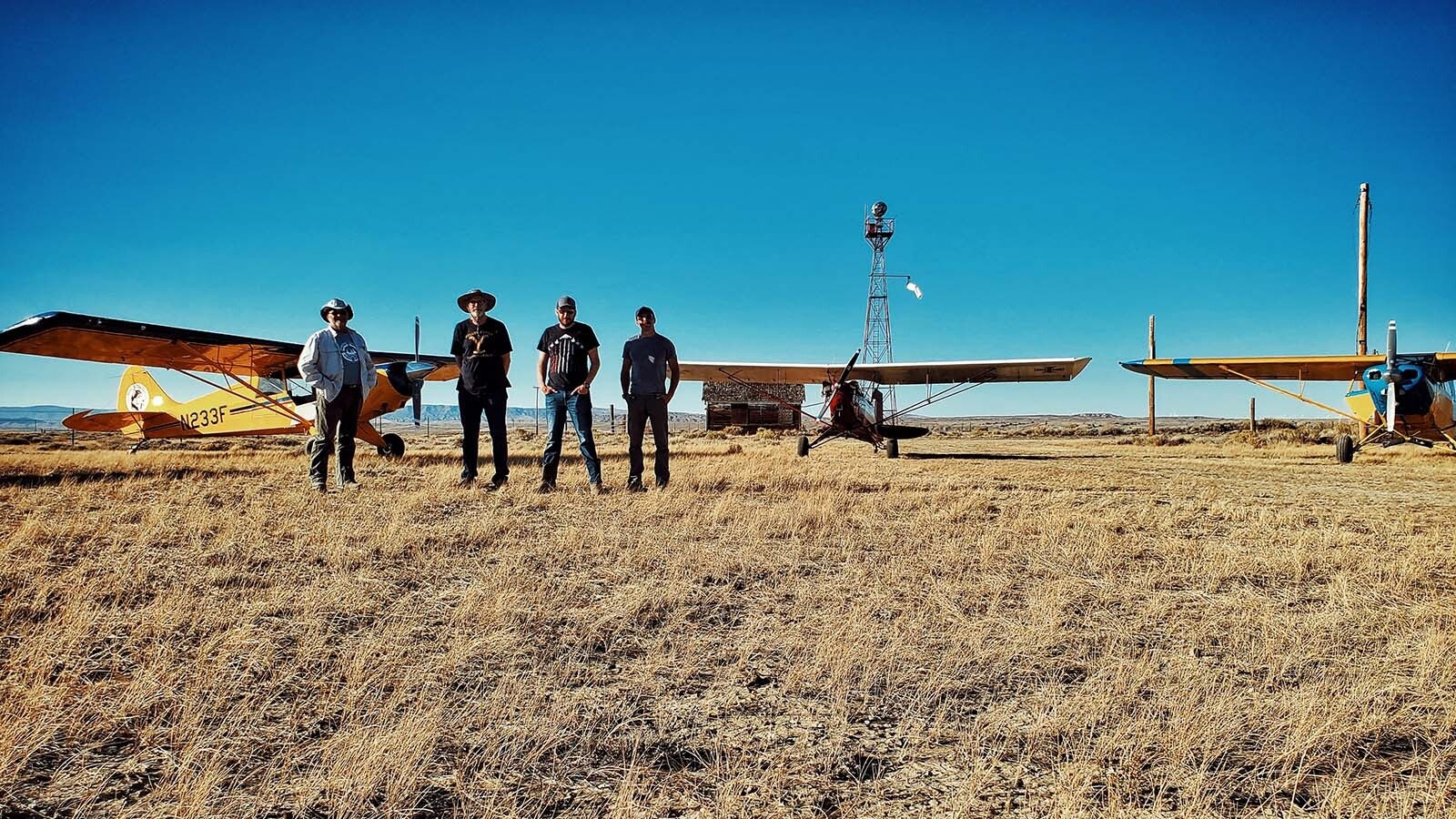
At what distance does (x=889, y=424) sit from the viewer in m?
19.4

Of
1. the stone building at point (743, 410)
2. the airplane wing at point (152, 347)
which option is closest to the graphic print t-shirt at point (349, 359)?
the airplane wing at point (152, 347)

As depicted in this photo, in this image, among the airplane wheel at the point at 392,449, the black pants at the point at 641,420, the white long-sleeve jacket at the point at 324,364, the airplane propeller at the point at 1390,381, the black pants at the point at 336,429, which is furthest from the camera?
the airplane propeller at the point at 1390,381

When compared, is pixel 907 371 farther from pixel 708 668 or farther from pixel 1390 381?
pixel 708 668

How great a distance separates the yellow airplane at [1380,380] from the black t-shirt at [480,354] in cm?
1699

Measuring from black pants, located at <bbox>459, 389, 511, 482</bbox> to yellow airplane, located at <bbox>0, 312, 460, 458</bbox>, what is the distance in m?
2.65

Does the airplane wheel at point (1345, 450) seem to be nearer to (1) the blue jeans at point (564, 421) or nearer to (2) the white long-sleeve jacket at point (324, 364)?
(1) the blue jeans at point (564, 421)

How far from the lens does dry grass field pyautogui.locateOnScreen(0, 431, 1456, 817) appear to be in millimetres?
1935

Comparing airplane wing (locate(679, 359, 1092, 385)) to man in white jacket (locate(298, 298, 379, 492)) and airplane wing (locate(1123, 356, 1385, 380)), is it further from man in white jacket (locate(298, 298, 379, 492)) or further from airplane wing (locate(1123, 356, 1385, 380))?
man in white jacket (locate(298, 298, 379, 492))

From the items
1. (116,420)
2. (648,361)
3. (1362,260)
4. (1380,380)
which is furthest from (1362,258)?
(116,420)

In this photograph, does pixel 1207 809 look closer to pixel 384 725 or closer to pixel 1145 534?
pixel 384 725

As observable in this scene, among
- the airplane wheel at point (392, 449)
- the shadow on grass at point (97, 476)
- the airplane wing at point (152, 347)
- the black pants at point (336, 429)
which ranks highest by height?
the airplane wing at point (152, 347)

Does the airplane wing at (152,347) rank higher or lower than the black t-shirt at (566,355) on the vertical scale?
higher

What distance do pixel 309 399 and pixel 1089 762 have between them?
46.5 ft

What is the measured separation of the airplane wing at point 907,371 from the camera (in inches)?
695
